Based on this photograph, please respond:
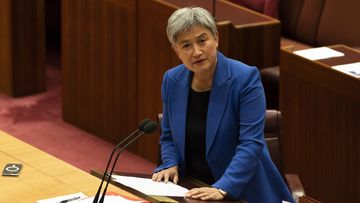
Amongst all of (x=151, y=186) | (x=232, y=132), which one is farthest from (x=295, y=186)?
(x=151, y=186)

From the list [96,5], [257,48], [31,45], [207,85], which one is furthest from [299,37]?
[207,85]

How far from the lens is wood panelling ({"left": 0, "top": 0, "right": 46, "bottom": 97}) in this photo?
7.04 meters

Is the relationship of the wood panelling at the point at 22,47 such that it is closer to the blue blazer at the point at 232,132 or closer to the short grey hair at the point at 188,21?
the blue blazer at the point at 232,132

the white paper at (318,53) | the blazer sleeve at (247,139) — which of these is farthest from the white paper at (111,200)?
the white paper at (318,53)

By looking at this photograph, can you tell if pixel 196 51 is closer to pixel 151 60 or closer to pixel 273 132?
pixel 273 132

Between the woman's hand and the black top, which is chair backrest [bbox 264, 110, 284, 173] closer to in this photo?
the black top

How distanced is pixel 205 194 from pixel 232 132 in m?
0.32

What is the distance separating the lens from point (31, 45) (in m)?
7.16

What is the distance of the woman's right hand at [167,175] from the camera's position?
3826mm

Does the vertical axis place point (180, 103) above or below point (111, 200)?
above

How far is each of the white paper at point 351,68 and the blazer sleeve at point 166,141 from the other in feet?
3.79

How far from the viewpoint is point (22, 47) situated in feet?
23.4

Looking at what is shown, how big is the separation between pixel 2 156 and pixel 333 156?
5.36 feet

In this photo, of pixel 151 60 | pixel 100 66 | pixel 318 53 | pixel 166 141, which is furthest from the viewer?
pixel 100 66
